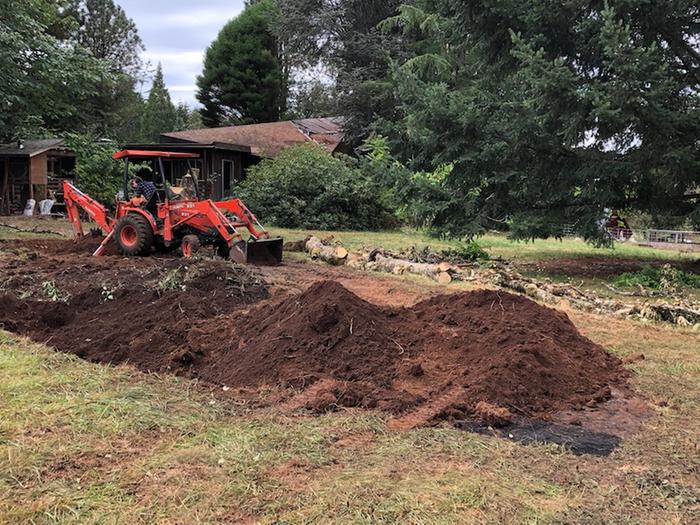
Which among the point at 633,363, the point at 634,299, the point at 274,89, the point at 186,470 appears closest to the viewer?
the point at 186,470

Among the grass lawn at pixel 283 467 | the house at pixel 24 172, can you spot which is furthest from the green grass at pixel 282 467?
the house at pixel 24 172

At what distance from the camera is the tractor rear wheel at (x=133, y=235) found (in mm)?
11031

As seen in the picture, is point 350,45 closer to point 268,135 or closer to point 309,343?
point 268,135

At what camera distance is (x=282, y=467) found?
11.1 ft

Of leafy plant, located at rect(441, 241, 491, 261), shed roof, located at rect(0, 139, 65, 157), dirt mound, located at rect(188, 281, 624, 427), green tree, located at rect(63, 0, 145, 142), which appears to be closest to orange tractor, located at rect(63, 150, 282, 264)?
leafy plant, located at rect(441, 241, 491, 261)

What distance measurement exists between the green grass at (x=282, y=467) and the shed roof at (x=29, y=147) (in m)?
19.6

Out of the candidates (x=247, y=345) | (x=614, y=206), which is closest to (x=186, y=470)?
(x=247, y=345)

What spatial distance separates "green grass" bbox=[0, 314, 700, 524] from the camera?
9.68ft

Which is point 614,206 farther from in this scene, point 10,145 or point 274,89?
point 274,89

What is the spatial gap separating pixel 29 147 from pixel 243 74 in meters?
22.3

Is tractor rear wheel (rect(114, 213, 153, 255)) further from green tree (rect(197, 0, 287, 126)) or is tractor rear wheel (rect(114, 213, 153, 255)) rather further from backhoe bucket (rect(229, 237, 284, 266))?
green tree (rect(197, 0, 287, 126))

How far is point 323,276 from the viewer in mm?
10516

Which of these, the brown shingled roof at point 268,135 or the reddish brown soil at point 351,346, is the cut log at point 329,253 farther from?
the brown shingled roof at point 268,135

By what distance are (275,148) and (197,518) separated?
26.8 m
